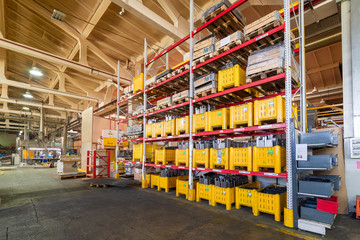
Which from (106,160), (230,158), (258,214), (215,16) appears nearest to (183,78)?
(215,16)

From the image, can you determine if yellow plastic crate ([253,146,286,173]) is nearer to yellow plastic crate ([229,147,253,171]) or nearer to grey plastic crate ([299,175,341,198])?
yellow plastic crate ([229,147,253,171])

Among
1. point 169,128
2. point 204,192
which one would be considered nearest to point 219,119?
point 204,192

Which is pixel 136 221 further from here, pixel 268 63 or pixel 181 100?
pixel 268 63

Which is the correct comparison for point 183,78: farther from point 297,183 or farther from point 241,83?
point 297,183

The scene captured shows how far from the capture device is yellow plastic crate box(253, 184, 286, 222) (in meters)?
4.31

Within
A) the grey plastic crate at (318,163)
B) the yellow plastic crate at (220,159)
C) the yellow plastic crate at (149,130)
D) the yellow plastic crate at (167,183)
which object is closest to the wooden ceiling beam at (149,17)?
the yellow plastic crate at (149,130)

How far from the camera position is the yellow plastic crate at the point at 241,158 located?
4.80 metres

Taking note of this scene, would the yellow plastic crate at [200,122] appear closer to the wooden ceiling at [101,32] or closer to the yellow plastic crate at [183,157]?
the yellow plastic crate at [183,157]

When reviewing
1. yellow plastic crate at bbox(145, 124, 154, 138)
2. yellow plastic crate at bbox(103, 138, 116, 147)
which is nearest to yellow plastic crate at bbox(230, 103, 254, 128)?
yellow plastic crate at bbox(145, 124, 154, 138)

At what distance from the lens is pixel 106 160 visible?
1193cm

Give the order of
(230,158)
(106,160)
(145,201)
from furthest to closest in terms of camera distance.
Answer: (106,160), (145,201), (230,158)

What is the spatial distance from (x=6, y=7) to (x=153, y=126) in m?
9.74

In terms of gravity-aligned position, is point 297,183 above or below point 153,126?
below

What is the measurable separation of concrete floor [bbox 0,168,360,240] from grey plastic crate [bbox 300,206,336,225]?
0.29 meters
